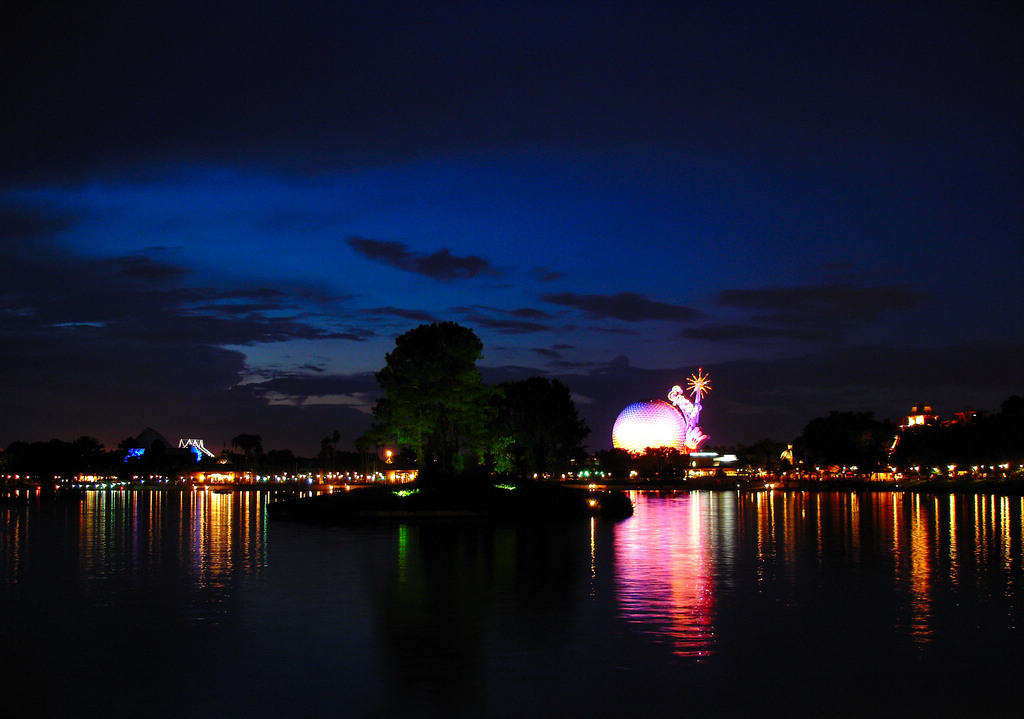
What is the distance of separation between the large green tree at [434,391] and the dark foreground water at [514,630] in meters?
29.5

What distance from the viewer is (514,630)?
1448 cm

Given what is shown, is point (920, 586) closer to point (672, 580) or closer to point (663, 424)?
point (672, 580)

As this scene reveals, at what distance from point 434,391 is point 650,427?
11923 centimetres

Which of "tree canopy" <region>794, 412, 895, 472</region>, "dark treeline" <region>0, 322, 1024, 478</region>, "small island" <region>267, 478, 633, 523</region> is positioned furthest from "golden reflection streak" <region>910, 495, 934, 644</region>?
"tree canopy" <region>794, 412, 895, 472</region>

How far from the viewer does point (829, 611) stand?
53.9 ft

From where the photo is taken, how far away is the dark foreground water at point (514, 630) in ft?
35.1

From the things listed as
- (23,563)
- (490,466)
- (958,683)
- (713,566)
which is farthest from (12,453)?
(958,683)

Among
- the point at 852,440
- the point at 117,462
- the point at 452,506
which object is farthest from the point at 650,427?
the point at 452,506

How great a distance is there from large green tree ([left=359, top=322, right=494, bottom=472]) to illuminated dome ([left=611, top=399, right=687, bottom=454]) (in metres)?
112

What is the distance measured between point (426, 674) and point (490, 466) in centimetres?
4971

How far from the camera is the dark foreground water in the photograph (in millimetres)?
10711

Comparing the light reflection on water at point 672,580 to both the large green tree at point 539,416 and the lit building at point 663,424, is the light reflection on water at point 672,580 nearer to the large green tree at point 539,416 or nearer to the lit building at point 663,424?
the large green tree at point 539,416

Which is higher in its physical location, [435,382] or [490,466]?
[435,382]

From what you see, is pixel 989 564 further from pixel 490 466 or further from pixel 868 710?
pixel 490 466
